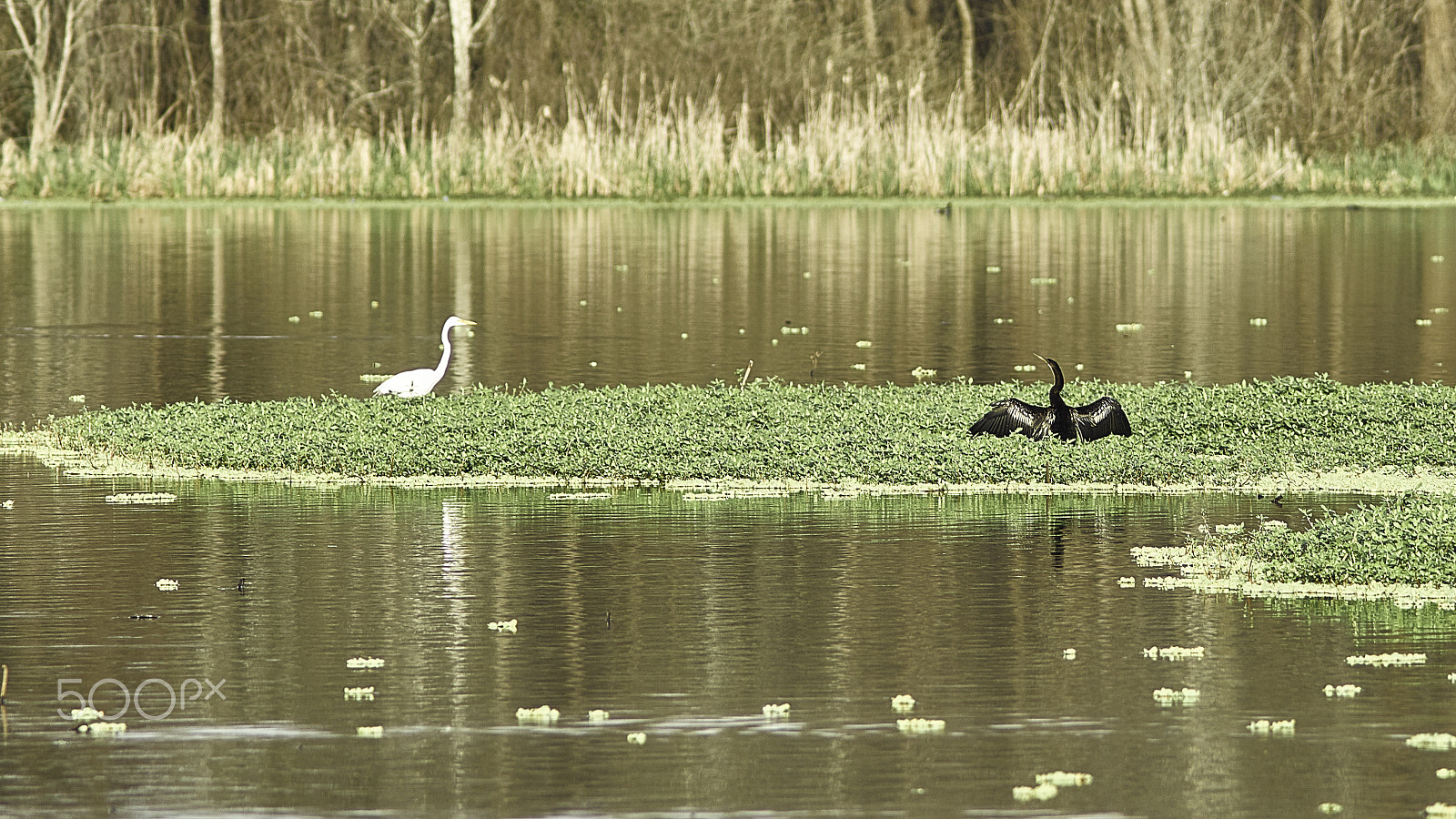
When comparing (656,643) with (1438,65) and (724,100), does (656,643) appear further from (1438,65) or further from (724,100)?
(1438,65)

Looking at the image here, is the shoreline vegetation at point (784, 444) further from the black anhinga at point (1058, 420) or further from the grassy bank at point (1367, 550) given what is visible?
the grassy bank at point (1367, 550)

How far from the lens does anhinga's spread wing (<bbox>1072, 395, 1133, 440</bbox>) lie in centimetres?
1333

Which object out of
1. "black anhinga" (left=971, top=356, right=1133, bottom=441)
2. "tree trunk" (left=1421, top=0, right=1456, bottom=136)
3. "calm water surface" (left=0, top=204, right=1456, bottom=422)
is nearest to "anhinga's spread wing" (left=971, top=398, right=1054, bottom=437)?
"black anhinga" (left=971, top=356, right=1133, bottom=441)

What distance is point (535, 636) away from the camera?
9.28 meters

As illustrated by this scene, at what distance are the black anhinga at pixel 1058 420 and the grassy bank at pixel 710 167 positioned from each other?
24758 millimetres

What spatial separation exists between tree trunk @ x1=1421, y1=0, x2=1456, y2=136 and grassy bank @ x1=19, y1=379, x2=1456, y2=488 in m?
33.7

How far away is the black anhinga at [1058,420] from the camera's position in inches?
524

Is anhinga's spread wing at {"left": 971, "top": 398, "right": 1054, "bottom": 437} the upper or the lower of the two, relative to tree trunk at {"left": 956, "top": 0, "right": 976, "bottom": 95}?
lower

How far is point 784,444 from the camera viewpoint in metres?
13.4

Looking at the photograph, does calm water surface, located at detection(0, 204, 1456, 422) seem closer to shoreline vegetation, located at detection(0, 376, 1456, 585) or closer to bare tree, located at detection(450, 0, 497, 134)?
shoreline vegetation, located at detection(0, 376, 1456, 585)

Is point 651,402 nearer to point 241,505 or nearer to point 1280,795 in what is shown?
point 241,505

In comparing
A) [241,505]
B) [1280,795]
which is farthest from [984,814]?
[241,505]

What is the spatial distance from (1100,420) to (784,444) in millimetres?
1676

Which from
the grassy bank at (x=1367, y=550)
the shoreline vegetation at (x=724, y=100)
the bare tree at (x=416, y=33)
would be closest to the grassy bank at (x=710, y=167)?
the shoreline vegetation at (x=724, y=100)
